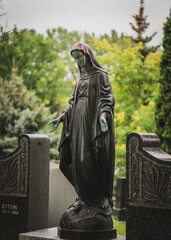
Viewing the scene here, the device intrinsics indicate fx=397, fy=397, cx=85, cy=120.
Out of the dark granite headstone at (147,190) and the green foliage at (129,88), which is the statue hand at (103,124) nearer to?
the dark granite headstone at (147,190)

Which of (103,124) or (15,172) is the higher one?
(103,124)

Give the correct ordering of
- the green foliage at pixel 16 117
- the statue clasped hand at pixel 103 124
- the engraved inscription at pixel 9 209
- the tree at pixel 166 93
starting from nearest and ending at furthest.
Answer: the statue clasped hand at pixel 103 124
the engraved inscription at pixel 9 209
the tree at pixel 166 93
the green foliage at pixel 16 117

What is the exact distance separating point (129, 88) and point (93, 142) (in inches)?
414

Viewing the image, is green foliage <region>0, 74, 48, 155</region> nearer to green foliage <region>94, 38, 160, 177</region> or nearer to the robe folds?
green foliage <region>94, 38, 160, 177</region>

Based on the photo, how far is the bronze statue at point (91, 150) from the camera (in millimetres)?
6707

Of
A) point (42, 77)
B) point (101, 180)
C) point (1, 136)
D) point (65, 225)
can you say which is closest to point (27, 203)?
point (65, 225)

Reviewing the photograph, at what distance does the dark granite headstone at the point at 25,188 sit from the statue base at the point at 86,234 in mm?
1367

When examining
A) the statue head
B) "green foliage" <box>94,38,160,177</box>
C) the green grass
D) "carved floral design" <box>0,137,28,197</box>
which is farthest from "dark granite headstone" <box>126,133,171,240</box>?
"green foliage" <box>94,38,160,177</box>

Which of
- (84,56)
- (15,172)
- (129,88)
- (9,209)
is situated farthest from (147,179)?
(129,88)

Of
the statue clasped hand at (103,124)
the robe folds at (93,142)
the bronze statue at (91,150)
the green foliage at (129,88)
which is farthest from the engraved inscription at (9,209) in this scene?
the green foliage at (129,88)

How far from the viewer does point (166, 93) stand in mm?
13047

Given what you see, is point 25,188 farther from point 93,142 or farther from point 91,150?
point 93,142

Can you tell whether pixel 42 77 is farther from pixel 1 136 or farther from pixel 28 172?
pixel 28 172

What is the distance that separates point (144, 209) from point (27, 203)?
8.38 ft
